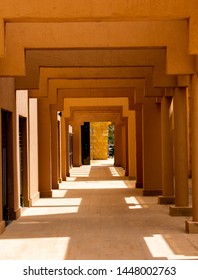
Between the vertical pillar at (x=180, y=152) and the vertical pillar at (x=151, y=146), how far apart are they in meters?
5.71

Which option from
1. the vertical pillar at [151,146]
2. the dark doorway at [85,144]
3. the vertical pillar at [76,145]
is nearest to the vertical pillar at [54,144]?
the vertical pillar at [151,146]

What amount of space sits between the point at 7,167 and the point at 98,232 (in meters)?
3.36

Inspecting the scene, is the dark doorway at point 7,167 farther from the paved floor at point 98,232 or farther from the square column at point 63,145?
the square column at point 63,145

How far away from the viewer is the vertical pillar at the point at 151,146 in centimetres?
2091

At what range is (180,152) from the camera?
14.9 m

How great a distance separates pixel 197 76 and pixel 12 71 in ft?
12.2

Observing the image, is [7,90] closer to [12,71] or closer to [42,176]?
[12,71]

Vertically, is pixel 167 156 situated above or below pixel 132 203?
above

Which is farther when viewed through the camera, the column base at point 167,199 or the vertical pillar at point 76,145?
the vertical pillar at point 76,145

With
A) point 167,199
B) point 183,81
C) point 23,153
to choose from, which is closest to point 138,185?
point 167,199

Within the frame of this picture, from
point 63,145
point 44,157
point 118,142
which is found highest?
point 118,142

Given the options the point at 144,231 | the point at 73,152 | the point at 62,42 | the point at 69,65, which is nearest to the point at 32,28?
the point at 62,42

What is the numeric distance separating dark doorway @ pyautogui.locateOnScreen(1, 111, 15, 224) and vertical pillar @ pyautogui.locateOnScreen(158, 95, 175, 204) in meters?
4.91

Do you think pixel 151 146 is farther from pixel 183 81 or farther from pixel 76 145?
pixel 76 145
